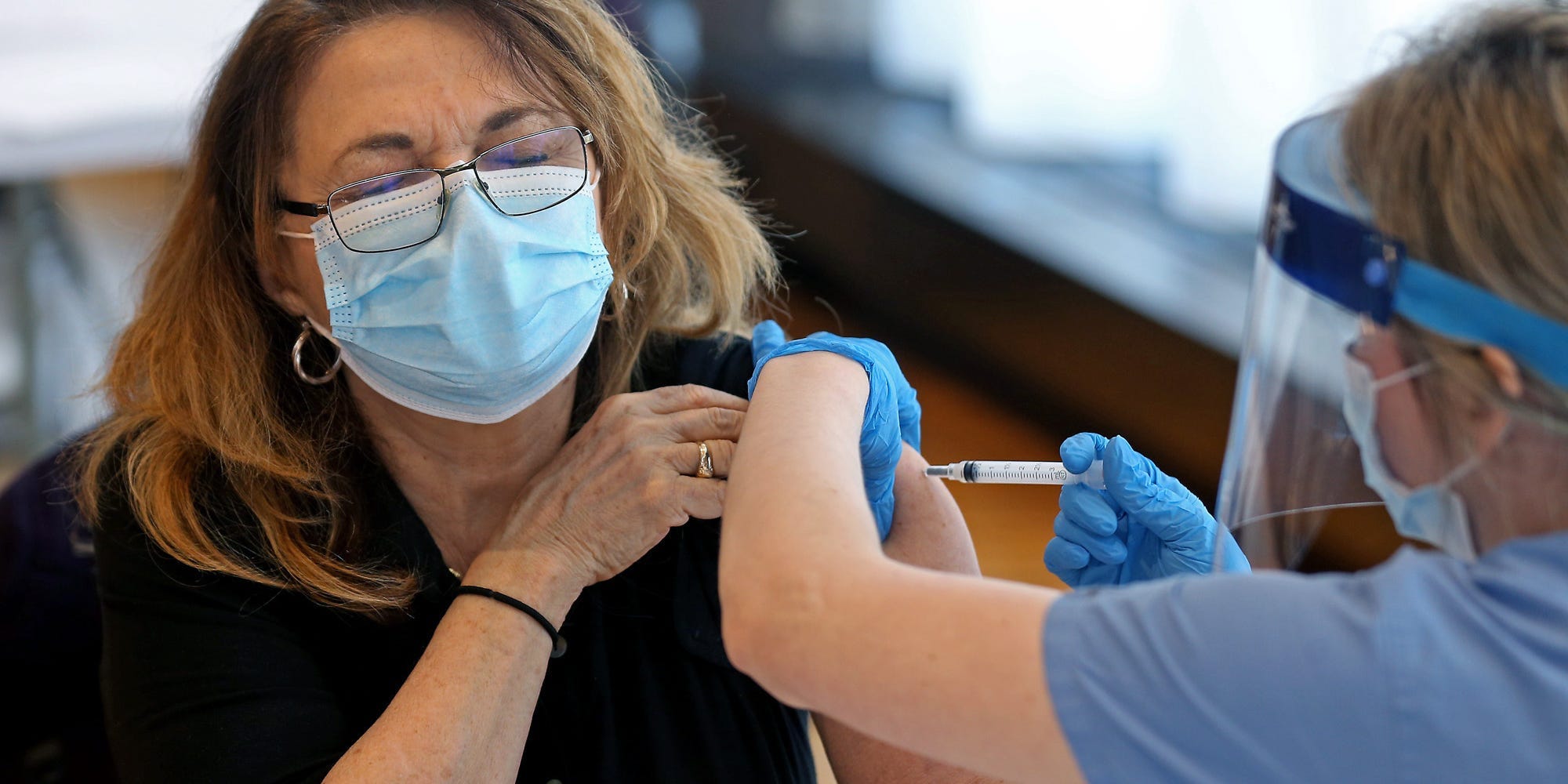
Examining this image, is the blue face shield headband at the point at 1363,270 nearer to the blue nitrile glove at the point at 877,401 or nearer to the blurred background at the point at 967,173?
the blue nitrile glove at the point at 877,401

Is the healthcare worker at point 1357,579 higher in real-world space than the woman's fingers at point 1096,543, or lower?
higher

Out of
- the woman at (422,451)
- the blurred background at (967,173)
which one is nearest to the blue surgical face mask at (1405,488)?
the woman at (422,451)

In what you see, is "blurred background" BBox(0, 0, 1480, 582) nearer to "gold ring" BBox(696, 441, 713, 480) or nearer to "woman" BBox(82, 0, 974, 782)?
"woman" BBox(82, 0, 974, 782)

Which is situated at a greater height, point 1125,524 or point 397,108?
point 397,108

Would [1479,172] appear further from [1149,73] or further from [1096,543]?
[1149,73]

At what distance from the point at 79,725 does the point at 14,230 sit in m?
2.75

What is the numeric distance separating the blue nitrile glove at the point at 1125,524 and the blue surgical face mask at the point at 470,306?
55 cm

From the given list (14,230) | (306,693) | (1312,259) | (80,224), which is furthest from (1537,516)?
(80,224)

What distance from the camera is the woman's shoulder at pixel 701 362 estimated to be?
5.30ft

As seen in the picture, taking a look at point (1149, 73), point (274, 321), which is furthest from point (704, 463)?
point (1149, 73)

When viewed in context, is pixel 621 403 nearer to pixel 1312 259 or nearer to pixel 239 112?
pixel 239 112

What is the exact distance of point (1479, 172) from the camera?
0.80 m

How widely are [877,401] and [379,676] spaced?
2.20 feet

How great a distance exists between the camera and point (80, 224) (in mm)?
4527
